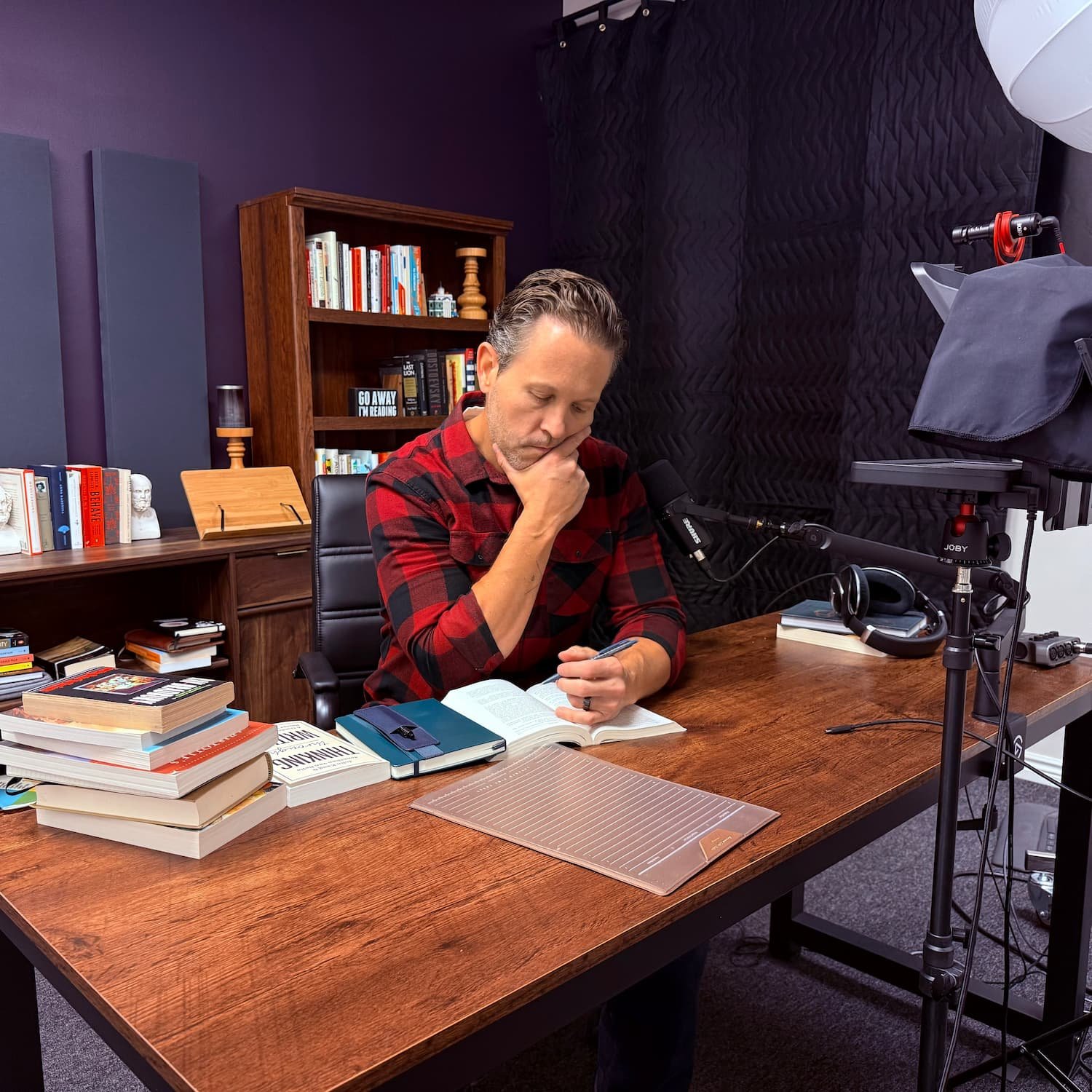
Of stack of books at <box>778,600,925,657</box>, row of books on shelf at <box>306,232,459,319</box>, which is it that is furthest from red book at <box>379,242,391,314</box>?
stack of books at <box>778,600,925,657</box>

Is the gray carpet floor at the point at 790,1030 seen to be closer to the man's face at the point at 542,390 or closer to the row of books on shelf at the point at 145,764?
the row of books on shelf at the point at 145,764

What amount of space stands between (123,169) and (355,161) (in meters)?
0.92

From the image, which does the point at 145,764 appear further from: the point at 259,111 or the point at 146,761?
the point at 259,111

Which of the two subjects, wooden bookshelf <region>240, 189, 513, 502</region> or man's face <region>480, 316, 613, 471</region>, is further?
wooden bookshelf <region>240, 189, 513, 502</region>

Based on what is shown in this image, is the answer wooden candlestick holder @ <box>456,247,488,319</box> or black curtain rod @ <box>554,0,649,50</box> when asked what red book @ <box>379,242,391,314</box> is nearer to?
wooden candlestick holder @ <box>456,247,488,319</box>

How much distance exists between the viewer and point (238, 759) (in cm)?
103

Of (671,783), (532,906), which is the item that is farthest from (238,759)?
(671,783)

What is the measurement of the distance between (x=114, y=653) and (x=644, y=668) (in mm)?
1970

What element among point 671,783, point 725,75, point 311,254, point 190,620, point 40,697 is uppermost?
point 725,75

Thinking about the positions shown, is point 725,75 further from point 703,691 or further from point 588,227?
point 703,691

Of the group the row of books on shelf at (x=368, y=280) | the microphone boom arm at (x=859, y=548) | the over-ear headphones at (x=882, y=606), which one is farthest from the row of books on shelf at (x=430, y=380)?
the microphone boom arm at (x=859, y=548)

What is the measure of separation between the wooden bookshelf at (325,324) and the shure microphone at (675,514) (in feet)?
5.26

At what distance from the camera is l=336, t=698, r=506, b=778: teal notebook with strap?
47.0 inches

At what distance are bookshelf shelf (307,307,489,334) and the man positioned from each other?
5.13ft
